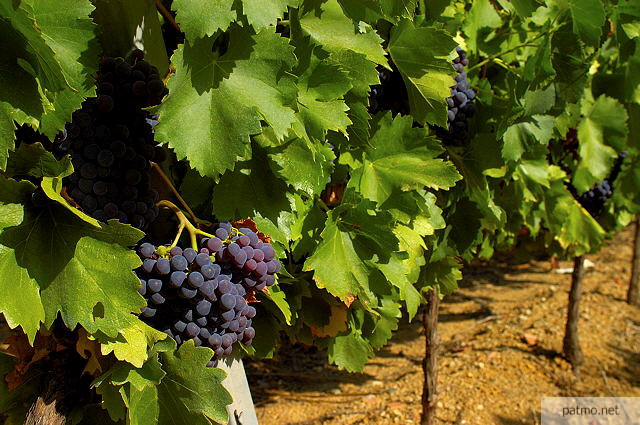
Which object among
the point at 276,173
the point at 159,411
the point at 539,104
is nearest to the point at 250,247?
the point at 276,173

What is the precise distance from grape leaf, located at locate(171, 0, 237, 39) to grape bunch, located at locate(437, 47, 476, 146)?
1172 mm

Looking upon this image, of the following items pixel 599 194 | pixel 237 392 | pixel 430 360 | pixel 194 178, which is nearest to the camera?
pixel 194 178

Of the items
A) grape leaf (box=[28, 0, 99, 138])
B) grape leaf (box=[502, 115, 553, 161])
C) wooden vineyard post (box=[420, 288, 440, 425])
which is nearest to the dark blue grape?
grape leaf (box=[28, 0, 99, 138])

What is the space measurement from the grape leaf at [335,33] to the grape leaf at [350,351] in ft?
4.27

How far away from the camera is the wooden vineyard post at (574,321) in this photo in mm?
4355

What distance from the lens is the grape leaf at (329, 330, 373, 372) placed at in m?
2.42

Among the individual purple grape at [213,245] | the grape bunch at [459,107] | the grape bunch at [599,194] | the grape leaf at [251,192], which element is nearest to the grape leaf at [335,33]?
the grape leaf at [251,192]

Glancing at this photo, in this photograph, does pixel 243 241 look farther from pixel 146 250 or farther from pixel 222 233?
pixel 146 250

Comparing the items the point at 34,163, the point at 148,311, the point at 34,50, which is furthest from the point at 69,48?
the point at 148,311

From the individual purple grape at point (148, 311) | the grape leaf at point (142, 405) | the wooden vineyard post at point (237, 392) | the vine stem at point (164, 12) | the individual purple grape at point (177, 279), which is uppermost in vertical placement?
the vine stem at point (164, 12)

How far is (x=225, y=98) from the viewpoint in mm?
1180

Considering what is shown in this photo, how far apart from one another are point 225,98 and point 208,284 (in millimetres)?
378

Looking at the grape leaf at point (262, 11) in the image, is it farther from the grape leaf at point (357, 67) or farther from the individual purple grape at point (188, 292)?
the individual purple grape at point (188, 292)

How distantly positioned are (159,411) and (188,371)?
0.46ft
